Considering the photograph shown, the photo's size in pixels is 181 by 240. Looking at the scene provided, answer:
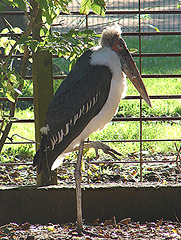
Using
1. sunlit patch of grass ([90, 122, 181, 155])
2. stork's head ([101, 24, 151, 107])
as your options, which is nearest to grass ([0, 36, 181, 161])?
sunlit patch of grass ([90, 122, 181, 155])

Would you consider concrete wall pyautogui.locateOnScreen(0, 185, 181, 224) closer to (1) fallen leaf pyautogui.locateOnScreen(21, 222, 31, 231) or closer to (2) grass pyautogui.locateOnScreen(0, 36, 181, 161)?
(1) fallen leaf pyautogui.locateOnScreen(21, 222, 31, 231)

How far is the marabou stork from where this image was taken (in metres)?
3.08

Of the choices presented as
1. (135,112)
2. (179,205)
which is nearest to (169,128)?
(135,112)

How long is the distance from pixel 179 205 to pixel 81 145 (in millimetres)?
998

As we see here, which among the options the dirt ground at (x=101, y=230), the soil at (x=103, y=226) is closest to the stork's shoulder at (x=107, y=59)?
the soil at (x=103, y=226)

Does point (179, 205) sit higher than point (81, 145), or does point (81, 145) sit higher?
point (81, 145)

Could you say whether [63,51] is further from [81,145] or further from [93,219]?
[93,219]

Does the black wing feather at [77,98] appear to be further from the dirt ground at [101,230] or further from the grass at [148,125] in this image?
the grass at [148,125]

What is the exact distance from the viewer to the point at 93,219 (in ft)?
11.8

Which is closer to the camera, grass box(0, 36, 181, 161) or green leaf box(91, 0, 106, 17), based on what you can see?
green leaf box(91, 0, 106, 17)

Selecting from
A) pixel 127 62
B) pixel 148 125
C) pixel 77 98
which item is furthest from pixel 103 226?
pixel 148 125

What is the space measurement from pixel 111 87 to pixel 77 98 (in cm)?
26

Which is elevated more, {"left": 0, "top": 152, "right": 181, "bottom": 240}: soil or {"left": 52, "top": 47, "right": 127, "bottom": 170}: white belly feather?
{"left": 52, "top": 47, "right": 127, "bottom": 170}: white belly feather

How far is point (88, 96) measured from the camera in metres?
3.09
